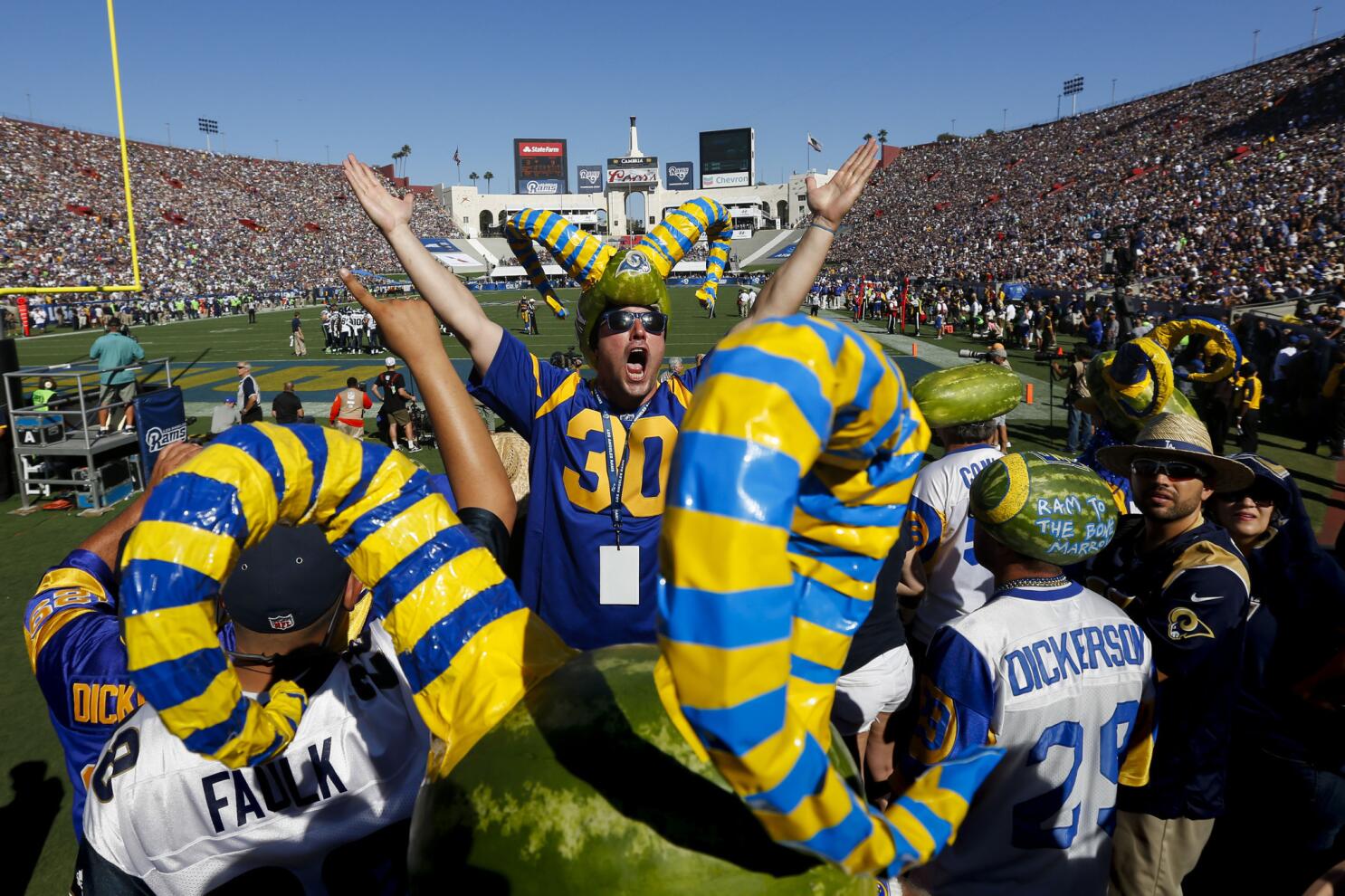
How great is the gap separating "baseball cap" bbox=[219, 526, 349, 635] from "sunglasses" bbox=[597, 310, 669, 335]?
1.01m

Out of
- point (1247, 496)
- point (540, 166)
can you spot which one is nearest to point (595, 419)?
point (1247, 496)

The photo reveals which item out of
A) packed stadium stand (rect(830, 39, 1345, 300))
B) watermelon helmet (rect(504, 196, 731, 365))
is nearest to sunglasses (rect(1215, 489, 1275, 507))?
watermelon helmet (rect(504, 196, 731, 365))

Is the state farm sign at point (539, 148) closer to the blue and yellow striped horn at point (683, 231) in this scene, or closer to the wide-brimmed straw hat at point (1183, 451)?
the blue and yellow striped horn at point (683, 231)

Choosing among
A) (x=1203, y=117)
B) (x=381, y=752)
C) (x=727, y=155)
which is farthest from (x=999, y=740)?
(x=727, y=155)

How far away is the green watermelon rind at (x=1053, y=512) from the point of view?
7.02ft

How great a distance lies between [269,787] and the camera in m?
1.67

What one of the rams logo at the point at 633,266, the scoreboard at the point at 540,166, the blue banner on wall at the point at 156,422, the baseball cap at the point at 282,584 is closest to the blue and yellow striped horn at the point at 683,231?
the rams logo at the point at 633,266

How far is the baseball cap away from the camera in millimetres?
1669

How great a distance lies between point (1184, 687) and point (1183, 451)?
0.92m

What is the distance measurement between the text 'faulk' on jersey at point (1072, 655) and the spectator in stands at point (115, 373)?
11669mm

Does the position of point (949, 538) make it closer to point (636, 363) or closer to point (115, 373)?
point (636, 363)

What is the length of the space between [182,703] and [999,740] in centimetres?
181

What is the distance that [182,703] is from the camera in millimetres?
1112

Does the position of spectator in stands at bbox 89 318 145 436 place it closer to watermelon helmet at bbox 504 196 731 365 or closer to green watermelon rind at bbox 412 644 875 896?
watermelon helmet at bbox 504 196 731 365
